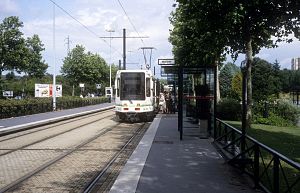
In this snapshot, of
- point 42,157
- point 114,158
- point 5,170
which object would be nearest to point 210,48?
point 114,158

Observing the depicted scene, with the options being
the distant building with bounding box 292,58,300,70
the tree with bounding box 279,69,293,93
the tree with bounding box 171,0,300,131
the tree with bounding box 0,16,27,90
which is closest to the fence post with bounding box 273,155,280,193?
the tree with bounding box 171,0,300,131

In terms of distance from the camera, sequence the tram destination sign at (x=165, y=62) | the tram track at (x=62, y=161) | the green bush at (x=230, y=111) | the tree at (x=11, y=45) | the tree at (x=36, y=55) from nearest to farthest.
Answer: the tram track at (x=62, y=161)
the tram destination sign at (x=165, y=62)
the green bush at (x=230, y=111)
the tree at (x=11, y=45)
the tree at (x=36, y=55)

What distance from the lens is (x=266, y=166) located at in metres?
8.63

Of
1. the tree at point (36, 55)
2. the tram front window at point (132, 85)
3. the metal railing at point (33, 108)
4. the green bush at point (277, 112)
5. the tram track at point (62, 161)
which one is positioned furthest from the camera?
the tree at point (36, 55)

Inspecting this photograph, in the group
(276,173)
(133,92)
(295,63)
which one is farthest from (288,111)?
(295,63)

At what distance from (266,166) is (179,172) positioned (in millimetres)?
2474

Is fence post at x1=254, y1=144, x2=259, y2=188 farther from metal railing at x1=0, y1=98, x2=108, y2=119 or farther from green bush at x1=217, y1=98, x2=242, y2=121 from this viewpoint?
metal railing at x1=0, y1=98, x2=108, y2=119

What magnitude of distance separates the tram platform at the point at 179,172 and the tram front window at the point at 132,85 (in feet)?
38.0

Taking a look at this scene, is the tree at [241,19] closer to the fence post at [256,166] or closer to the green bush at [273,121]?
the fence post at [256,166]

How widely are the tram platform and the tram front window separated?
456 inches

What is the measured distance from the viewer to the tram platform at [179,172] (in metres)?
8.91


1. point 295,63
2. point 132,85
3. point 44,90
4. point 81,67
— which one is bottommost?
point 44,90

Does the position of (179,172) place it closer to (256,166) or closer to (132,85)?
(256,166)

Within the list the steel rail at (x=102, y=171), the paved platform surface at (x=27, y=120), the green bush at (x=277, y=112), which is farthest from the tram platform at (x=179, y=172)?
the green bush at (x=277, y=112)
